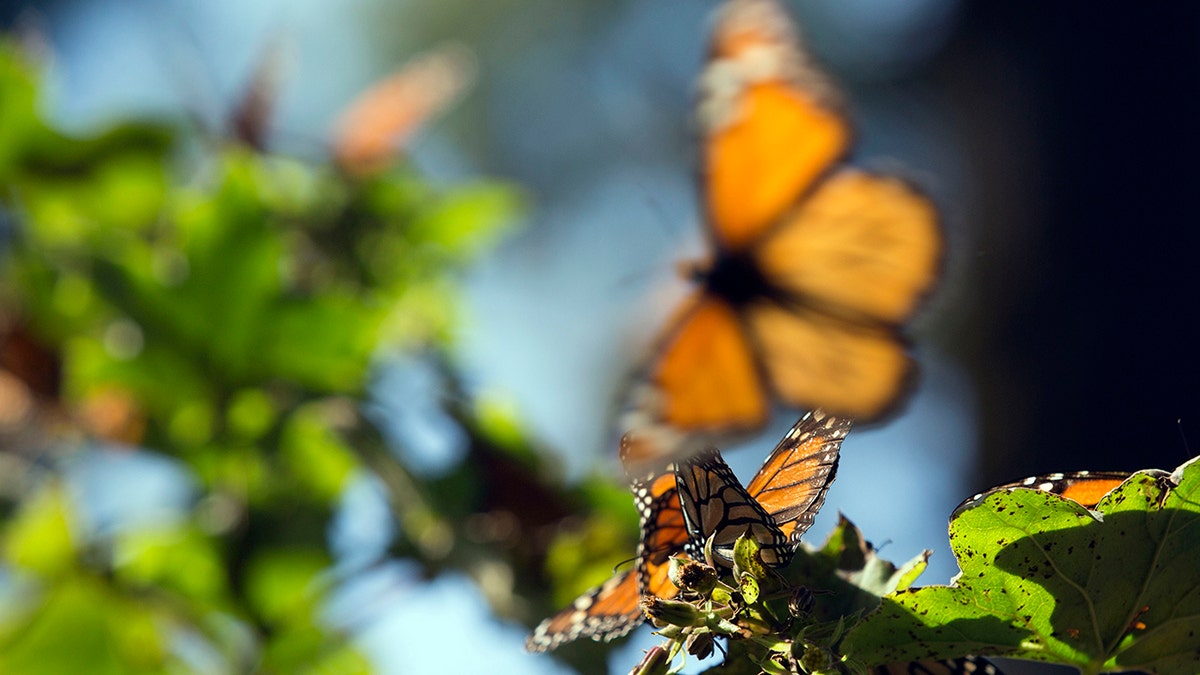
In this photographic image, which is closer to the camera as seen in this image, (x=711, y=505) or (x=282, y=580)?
(x=711, y=505)

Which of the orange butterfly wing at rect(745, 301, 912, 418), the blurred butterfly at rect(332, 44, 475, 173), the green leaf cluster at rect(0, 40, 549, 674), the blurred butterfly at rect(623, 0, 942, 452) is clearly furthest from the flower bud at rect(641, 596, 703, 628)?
the blurred butterfly at rect(332, 44, 475, 173)

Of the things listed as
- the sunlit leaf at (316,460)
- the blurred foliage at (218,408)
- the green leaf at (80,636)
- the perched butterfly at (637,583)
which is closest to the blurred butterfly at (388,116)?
the blurred foliage at (218,408)

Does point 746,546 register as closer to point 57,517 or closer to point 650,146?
point 57,517

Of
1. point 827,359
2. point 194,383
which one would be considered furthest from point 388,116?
point 827,359

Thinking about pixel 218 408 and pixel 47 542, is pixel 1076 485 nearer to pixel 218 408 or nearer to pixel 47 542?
pixel 218 408

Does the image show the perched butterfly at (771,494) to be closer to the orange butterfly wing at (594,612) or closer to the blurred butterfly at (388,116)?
the orange butterfly wing at (594,612)
